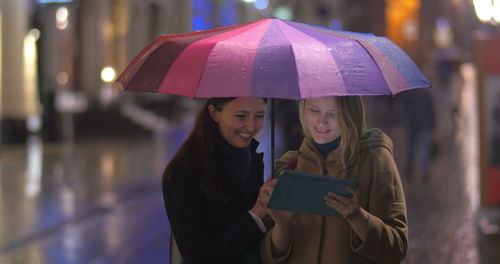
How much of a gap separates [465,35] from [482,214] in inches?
1909

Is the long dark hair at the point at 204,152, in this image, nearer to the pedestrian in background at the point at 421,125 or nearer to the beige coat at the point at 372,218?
the beige coat at the point at 372,218

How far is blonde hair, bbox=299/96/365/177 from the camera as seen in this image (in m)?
2.92

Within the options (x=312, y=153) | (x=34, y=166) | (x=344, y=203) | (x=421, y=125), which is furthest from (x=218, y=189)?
(x=34, y=166)

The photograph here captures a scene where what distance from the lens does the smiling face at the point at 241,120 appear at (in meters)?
3.18

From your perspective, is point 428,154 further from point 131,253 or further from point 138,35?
point 138,35

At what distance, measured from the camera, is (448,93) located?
72.7 ft

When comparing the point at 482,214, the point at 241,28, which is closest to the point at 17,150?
the point at 482,214

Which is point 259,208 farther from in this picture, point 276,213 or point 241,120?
point 241,120

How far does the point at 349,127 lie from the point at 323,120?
101 millimetres

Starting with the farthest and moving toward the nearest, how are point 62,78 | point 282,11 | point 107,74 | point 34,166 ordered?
point 282,11 → point 107,74 → point 62,78 → point 34,166

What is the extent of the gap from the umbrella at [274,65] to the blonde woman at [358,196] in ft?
0.48

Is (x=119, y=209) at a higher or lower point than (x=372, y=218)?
lower

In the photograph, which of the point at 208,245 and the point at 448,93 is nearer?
the point at 208,245

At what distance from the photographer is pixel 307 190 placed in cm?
281
